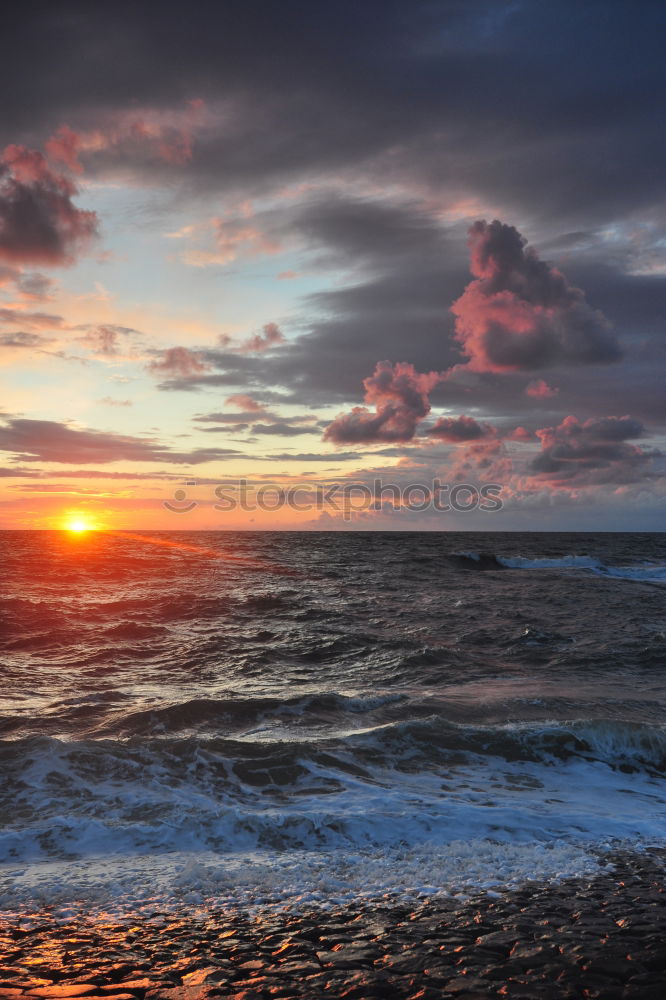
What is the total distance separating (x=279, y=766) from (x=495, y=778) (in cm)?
320

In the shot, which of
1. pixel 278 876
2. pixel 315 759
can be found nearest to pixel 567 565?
pixel 315 759

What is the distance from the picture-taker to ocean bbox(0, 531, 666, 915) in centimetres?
657

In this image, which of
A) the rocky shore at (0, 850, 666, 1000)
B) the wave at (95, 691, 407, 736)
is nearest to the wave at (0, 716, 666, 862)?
the wave at (95, 691, 407, 736)

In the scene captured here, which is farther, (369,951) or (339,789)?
(339,789)

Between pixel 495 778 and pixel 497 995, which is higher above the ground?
pixel 497 995

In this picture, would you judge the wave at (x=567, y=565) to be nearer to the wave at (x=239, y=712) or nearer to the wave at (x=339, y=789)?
the wave at (x=239, y=712)

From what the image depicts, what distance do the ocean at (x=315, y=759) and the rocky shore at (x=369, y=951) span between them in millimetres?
386

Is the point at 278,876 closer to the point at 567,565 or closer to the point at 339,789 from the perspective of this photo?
the point at 339,789

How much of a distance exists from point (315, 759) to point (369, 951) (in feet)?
17.0

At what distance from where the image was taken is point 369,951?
4938 mm

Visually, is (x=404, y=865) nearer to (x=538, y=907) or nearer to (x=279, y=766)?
(x=538, y=907)

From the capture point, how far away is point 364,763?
1011 centimetres

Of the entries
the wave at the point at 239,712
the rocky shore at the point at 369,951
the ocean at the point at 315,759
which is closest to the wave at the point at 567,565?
the ocean at the point at 315,759

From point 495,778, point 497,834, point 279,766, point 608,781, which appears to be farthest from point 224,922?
point 608,781
